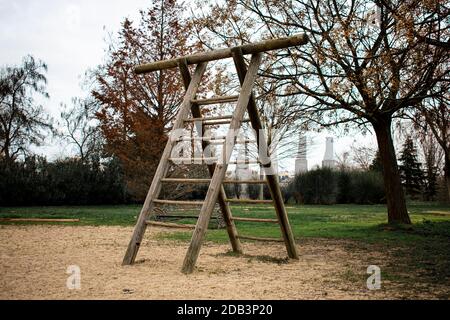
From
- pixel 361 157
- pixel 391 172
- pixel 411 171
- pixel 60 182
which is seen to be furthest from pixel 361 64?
pixel 361 157

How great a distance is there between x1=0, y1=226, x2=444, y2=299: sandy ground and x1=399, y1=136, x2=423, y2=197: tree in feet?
89.5

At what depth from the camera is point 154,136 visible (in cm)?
1434

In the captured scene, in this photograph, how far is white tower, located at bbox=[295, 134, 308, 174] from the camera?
91.7ft

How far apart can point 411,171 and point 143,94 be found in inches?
946

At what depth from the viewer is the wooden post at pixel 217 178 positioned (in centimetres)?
414

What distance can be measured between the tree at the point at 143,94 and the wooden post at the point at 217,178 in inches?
381

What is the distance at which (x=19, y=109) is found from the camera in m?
24.6

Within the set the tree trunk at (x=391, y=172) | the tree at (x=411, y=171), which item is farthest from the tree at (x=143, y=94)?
the tree at (x=411, y=171)

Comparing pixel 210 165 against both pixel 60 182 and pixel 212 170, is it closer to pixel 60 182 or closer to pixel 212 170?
pixel 212 170

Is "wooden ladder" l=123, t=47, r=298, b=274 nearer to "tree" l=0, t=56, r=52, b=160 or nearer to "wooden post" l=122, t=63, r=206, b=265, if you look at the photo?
"wooden post" l=122, t=63, r=206, b=265

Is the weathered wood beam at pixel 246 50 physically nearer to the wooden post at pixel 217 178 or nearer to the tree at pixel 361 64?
the wooden post at pixel 217 178

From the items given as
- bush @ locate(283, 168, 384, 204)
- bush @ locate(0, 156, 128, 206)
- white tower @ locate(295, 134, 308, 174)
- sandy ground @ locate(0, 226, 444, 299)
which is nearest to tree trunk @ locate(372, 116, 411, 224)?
sandy ground @ locate(0, 226, 444, 299)
